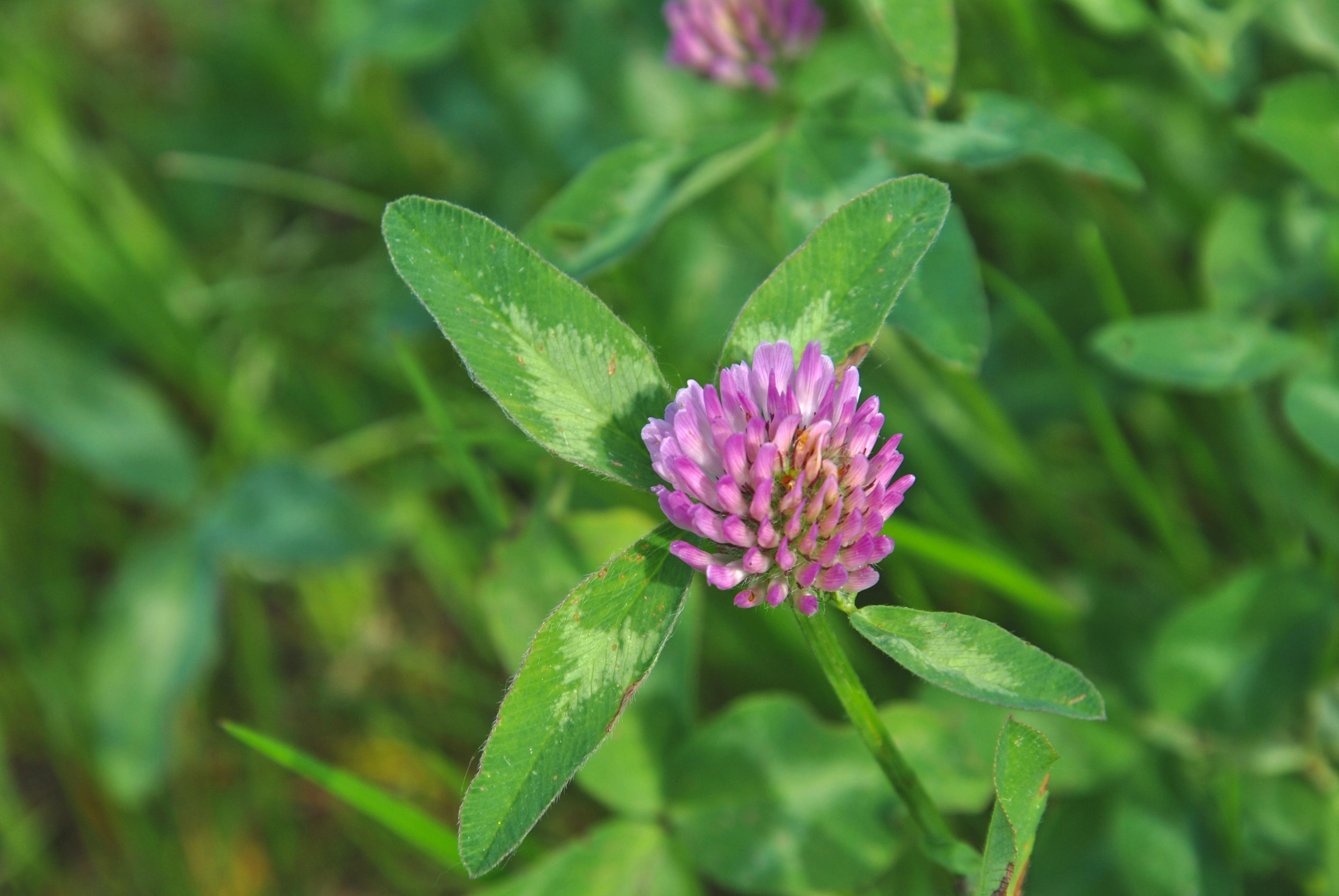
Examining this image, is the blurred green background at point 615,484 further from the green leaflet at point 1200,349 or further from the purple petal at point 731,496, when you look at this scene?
the purple petal at point 731,496

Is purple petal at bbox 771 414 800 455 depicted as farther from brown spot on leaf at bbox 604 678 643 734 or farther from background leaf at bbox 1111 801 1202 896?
background leaf at bbox 1111 801 1202 896

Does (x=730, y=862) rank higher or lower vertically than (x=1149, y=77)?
lower

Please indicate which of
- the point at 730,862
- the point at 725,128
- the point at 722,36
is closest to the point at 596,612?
the point at 730,862

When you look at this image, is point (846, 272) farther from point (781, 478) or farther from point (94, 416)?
point (94, 416)

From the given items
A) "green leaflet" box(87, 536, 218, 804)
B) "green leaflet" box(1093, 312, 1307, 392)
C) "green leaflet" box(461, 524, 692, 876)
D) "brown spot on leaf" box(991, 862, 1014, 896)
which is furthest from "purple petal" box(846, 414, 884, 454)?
"green leaflet" box(87, 536, 218, 804)

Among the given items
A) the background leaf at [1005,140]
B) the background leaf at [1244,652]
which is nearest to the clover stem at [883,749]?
the background leaf at [1244,652]

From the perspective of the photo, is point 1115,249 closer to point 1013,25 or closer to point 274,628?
point 1013,25
